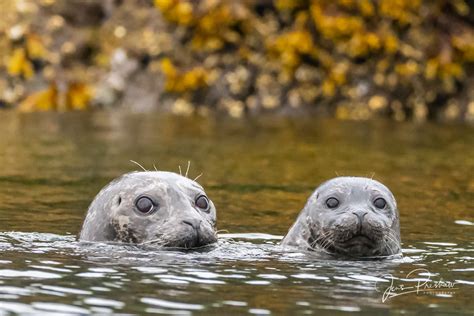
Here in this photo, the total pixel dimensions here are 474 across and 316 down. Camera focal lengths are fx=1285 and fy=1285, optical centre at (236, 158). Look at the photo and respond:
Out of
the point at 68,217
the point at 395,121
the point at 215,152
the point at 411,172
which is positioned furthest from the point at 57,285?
the point at 395,121

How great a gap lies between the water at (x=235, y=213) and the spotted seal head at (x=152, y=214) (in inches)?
8.6

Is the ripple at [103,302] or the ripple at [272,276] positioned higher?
the ripple at [272,276]

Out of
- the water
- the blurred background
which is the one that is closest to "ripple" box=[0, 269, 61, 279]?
the water

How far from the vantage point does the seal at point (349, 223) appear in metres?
11.6

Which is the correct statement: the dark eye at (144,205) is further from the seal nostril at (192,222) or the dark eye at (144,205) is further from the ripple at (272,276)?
the ripple at (272,276)

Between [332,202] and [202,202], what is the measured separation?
1234 mm

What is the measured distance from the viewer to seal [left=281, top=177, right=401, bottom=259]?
11633 mm

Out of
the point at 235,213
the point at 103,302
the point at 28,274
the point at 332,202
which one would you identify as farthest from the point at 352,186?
the point at 235,213

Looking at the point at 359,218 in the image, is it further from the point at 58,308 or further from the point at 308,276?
the point at 58,308

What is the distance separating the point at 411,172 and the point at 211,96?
601 inches

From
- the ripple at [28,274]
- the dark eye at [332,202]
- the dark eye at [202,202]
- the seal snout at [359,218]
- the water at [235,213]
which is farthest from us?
the dark eye at [202,202]

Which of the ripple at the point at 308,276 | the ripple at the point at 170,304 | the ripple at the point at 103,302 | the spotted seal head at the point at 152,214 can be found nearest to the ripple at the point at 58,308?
the ripple at the point at 103,302

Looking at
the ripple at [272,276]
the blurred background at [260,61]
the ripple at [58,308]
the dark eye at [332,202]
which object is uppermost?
the blurred background at [260,61]

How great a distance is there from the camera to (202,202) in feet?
40.1
